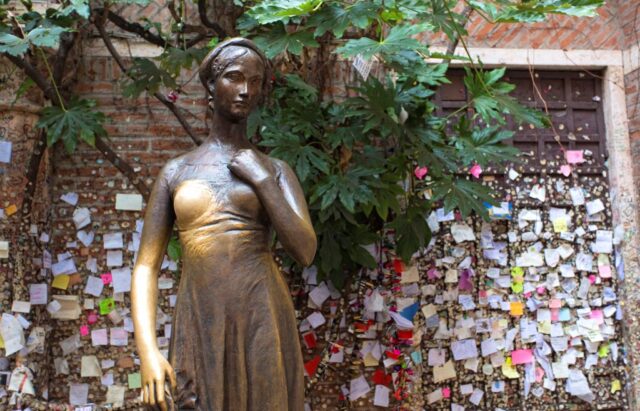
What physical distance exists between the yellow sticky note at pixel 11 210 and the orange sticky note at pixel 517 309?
114 inches

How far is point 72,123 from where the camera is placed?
3627 mm

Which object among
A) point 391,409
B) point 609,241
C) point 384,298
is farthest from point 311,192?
point 609,241

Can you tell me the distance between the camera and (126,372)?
4.11 m

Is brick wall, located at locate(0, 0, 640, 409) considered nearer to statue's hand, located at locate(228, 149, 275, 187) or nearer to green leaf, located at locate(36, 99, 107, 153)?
green leaf, located at locate(36, 99, 107, 153)

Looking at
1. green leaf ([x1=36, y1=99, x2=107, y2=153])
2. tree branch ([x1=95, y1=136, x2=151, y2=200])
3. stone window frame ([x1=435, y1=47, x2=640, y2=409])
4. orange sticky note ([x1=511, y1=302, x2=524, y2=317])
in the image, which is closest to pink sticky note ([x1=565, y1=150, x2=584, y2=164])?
stone window frame ([x1=435, y1=47, x2=640, y2=409])

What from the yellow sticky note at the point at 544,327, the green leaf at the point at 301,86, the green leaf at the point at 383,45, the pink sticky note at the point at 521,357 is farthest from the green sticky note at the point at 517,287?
the green leaf at the point at 383,45

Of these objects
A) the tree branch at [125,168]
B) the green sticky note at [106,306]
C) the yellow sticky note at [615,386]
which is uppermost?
the tree branch at [125,168]

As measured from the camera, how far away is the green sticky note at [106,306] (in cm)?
412

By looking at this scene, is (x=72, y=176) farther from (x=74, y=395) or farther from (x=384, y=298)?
(x=384, y=298)

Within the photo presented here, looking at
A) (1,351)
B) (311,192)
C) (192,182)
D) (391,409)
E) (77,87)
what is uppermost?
(77,87)

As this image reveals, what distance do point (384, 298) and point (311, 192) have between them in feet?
3.13

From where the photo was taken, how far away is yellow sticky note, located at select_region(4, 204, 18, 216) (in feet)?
13.0

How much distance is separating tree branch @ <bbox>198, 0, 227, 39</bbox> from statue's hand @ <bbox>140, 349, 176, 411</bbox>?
8.48 ft

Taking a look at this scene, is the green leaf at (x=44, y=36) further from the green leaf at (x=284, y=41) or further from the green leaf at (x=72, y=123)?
the green leaf at (x=284, y=41)
